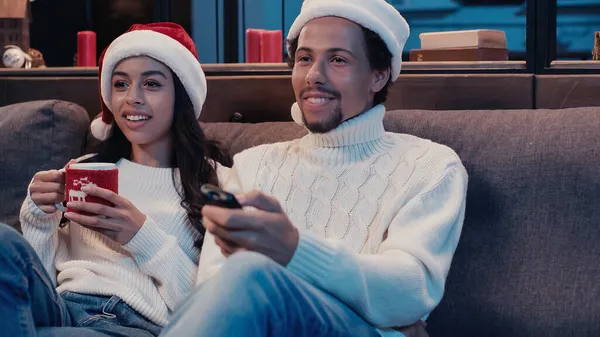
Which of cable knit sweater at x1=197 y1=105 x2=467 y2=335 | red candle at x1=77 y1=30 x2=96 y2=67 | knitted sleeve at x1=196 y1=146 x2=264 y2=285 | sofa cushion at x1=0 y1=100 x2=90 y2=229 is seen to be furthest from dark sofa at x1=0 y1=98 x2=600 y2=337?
red candle at x1=77 y1=30 x2=96 y2=67

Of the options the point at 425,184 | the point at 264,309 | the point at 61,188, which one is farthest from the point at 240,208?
the point at 61,188

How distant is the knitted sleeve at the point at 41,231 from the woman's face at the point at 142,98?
0.25 m

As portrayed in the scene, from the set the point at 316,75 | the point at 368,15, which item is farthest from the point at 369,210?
the point at 368,15

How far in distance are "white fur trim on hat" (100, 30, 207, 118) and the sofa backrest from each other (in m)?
0.63

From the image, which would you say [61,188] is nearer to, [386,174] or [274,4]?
[386,174]

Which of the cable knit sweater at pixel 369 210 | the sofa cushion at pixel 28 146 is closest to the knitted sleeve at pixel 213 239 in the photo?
the cable knit sweater at pixel 369 210

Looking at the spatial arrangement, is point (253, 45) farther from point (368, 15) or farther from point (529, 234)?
point (529, 234)

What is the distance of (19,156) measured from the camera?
231 centimetres

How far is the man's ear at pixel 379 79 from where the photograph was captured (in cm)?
197

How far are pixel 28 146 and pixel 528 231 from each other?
49.1 inches

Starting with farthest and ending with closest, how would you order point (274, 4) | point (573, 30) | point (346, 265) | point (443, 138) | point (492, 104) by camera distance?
point (573, 30) → point (274, 4) → point (492, 104) → point (443, 138) → point (346, 265)

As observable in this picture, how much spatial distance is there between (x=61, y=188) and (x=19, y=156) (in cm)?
43

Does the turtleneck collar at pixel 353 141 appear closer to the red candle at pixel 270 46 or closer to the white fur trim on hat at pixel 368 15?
the white fur trim on hat at pixel 368 15

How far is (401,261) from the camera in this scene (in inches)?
61.9
